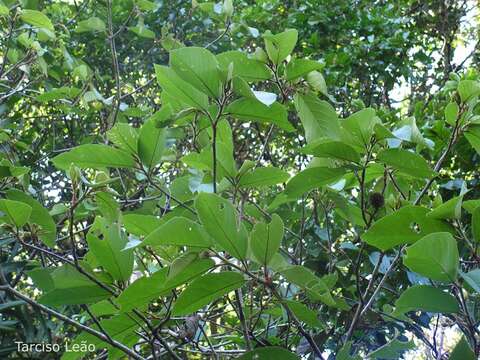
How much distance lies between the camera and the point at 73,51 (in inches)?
137

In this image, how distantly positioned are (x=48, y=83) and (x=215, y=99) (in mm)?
2030

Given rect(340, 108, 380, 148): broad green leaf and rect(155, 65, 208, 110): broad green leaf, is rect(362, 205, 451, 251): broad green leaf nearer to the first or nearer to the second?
rect(340, 108, 380, 148): broad green leaf

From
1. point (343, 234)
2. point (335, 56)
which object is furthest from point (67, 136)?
point (343, 234)

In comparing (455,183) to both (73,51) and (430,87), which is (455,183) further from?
(73,51)

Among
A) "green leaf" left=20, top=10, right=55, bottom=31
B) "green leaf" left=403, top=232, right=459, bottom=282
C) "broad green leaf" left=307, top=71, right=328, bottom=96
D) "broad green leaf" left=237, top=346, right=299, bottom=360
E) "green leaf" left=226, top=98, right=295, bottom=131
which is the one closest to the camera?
"green leaf" left=403, top=232, right=459, bottom=282

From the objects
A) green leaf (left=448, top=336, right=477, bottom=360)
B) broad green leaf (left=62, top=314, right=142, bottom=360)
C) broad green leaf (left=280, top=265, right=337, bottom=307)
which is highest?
broad green leaf (left=280, top=265, right=337, bottom=307)

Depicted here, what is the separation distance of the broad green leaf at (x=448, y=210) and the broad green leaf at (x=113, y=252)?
1.66 feet

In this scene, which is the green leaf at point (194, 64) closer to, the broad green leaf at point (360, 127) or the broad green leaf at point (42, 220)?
the broad green leaf at point (360, 127)

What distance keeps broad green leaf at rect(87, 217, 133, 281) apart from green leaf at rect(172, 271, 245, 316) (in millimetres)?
134

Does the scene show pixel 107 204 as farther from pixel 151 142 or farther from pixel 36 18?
pixel 36 18

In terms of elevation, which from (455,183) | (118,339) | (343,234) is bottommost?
(343,234)

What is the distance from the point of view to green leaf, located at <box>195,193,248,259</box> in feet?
2.71

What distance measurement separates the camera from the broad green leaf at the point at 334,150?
1004 millimetres

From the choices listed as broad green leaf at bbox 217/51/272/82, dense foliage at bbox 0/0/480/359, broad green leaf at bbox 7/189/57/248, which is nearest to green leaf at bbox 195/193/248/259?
dense foliage at bbox 0/0/480/359
